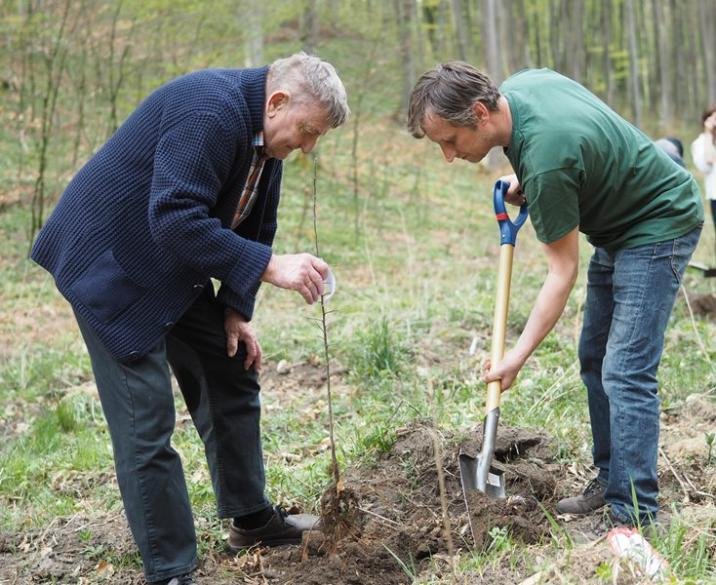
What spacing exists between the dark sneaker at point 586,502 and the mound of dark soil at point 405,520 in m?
0.10

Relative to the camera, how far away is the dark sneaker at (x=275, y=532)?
12.4ft

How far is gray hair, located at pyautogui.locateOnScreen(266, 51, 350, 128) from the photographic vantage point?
306cm

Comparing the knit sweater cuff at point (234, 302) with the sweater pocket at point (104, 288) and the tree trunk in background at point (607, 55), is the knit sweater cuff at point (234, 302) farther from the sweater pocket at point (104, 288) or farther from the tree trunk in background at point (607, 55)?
the tree trunk in background at point (607, 55)

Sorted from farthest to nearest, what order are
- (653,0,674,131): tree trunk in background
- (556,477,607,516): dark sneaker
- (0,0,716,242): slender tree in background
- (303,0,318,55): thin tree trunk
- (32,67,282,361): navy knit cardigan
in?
(653,0,674,131): tree trunk in background, (303,0,318,55): thin tree trunk, (0,0,716,242): slender tree in background, (556,477,607,516): dark sneaker, (32,67,282,361): navy knit cardigan

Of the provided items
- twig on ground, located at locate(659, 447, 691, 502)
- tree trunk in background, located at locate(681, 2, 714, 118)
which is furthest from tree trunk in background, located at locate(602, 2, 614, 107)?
twig on ground, located at locate(659, 447, 691, 502)

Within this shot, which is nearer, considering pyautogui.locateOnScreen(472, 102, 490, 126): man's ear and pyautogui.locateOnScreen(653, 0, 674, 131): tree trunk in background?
pyautogui.locateOnScreen(472, 102, 490, 126): man's ear

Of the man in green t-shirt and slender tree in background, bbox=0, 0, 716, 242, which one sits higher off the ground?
slender tree in background, bbox=0, 0, 716, 242

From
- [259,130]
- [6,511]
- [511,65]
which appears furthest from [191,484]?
[511,65]

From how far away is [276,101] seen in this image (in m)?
3.12

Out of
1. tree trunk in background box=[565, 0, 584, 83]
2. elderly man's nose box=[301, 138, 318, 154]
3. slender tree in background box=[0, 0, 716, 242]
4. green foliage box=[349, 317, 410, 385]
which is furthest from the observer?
tree trunk in background box=[565, 0, 584, 83]

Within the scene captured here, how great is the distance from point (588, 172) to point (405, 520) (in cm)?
162

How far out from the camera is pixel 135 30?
1055 cm

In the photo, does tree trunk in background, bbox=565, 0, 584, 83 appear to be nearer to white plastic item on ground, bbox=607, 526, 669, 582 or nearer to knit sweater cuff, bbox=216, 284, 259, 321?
knit sweater cuff, bbox=216, 284, 259, 321

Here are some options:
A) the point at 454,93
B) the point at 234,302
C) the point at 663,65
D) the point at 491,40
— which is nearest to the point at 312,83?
the point at 454,93
